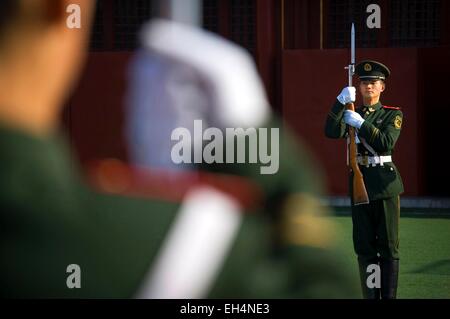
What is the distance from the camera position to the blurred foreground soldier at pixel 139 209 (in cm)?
69

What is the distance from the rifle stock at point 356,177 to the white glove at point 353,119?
5 cm

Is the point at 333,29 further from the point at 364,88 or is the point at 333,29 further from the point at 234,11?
the point at 364,88

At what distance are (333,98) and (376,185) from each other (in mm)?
4766

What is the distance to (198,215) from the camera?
0.77m

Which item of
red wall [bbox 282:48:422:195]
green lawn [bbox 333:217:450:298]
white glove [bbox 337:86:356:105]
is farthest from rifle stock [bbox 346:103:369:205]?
red wall [bbox 282:48:422:195]

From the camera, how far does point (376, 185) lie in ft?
A: 15.0

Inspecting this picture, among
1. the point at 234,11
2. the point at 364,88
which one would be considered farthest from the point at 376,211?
the point at 234,11

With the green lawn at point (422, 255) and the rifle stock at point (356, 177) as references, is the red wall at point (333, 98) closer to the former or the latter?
the green lawn at point (422, 255)

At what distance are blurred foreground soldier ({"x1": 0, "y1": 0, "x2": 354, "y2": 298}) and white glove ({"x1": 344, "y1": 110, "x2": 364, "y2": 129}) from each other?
3.64m

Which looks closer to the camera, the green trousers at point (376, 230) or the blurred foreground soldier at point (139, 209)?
the blurred foreground soldier at point (139, 209)

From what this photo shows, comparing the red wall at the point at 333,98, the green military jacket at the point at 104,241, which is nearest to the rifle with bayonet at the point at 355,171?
the green military jacket at the point at 104,241

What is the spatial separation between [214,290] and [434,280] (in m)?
4.91

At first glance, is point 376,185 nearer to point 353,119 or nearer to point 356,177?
point 356,177

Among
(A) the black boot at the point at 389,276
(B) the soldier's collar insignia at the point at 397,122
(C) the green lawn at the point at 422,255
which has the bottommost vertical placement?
(C) the green lawn at the point at 422,255
